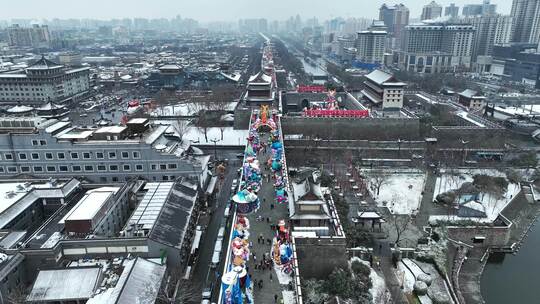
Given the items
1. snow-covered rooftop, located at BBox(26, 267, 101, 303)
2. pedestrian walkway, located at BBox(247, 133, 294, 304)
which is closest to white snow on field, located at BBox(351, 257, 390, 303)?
pedestrian walkway, located at BBox(247, 133, 294, 304)

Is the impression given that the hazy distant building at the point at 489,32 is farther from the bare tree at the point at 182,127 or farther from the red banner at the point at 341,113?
the bare tree at the point at 182,127

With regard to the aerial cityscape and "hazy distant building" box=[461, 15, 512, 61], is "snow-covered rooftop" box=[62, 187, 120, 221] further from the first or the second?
"hazy distant building" box=[461, 15, 512, 61]

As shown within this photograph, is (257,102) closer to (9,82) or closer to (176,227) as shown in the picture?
(176,227)

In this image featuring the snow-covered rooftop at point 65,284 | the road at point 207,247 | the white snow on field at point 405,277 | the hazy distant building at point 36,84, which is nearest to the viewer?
the snow-covered rooftop at point 65,284

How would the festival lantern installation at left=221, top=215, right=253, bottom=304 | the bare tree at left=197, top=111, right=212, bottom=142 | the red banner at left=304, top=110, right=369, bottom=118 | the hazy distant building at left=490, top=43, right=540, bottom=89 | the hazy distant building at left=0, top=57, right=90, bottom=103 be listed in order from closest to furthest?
the festival lantern installation at left=221, top=215, right=253, bottom=304 → the red banner at left=304, top=110, right=369, bottom=118 → the bare tree at left=197, top=111, right=212, bottom=142 → the hazy distant building at left=0, top=57, right=90, bottom=103 → the hazy distant building at left=490, top=43, right=540, bottom=89

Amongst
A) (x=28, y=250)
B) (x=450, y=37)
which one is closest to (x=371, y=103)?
(x=28, y=250)

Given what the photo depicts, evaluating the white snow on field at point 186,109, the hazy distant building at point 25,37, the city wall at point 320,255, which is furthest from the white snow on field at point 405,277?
the hazy distant building at point 25,37
